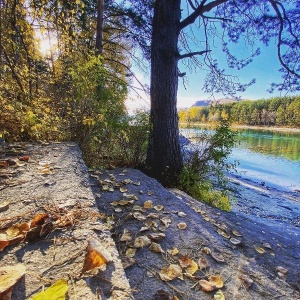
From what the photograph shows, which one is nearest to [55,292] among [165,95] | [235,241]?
[235,241]

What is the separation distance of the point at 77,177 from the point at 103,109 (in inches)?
70.1

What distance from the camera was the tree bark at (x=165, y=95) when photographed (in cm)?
390

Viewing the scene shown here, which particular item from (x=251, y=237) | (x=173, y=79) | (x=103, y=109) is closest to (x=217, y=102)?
(x=173, y=79)

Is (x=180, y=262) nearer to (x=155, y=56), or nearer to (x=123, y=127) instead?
(x=123, y=127)

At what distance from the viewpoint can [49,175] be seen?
180cm

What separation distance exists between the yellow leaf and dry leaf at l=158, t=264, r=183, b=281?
65 centimetres

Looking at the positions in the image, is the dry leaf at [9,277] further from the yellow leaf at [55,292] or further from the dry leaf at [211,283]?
the dry leaf at [211,283]

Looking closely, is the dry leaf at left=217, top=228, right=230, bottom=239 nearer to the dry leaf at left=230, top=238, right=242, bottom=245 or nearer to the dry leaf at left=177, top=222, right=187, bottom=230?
the dry leaf at left=230, top=238, right=242, bottom=245

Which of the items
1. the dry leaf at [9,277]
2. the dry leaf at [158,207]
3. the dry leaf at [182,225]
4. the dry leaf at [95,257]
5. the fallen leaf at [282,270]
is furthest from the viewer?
the dry leaf at [158,207]

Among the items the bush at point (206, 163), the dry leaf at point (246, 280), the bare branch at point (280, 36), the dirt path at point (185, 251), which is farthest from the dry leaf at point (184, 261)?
the bare branch at point (280, 36)

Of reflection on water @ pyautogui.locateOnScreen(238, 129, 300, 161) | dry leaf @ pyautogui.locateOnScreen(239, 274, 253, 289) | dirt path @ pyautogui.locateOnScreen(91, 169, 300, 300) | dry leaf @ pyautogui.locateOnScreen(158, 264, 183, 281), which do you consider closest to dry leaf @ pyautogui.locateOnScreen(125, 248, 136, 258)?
dirt path @ pyautogui.locateOnScreen(91, 169, 300, 300)

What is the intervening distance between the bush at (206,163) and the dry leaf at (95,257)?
3.10 m

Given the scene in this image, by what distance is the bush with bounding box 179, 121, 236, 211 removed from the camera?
3.91 metres

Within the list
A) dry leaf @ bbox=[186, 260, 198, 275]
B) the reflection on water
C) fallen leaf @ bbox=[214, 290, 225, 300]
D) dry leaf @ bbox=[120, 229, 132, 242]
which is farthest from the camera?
the reflection on water
